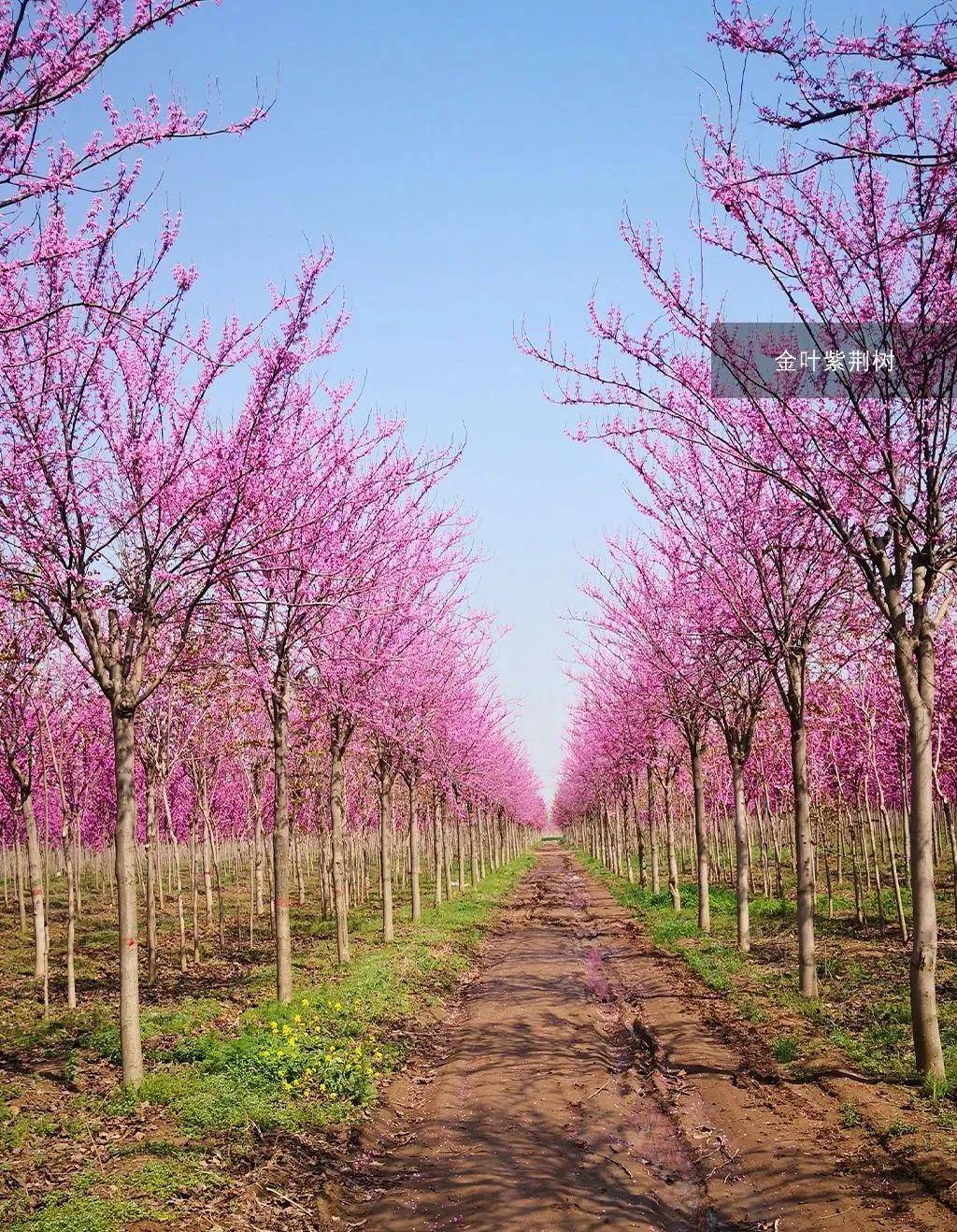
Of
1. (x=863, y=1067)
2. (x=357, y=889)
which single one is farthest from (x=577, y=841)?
(x=863, y=1067)

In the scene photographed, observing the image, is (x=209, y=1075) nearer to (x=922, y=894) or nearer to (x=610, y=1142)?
(x=610, y=1142)

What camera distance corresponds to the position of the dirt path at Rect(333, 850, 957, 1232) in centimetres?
597

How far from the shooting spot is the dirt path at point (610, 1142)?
5.97 metres

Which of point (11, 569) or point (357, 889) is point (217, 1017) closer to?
point (11, 569)

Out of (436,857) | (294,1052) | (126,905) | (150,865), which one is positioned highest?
(126,905)

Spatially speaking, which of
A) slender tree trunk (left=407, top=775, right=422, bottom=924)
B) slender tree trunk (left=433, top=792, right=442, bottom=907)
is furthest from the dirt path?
slender tree trunk (left=433, top=792, right=442, bottom=907)

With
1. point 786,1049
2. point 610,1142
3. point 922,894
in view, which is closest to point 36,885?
point 610,1142

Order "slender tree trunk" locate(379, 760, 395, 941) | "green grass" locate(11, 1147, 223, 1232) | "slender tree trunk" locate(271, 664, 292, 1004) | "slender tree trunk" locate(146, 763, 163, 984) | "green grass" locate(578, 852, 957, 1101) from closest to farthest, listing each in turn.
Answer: "green grass" locate(11, 1147, 223, 1232), "green grass" locate(578, 852, 957, 1101), "slender tree trunk" locate(271, 664, 292, 1004), "slender tree trunk" locate(146, 763, 163, 984), "slender tree trunk" locate(379, 760, 395, 941)

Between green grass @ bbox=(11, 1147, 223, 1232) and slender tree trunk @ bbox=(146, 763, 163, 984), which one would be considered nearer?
green grass @ bbox=(11, 1147, 223, 1232)

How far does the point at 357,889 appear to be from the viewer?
1302 inches

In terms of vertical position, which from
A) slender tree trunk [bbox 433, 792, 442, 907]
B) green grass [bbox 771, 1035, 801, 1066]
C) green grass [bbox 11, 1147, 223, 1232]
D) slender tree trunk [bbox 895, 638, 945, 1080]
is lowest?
slender tree trunk [bbox 433, 792, 442, 907]

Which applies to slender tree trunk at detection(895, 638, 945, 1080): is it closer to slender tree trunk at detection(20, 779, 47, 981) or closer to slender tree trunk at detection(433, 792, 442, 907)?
slender tree trunk at detection(20, 779, 47, 981)

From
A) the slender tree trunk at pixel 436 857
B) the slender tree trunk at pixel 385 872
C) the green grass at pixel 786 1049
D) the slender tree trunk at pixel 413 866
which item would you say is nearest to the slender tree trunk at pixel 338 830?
the slender tree trunk at pixel 385 872

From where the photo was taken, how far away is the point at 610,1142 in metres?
7.29
